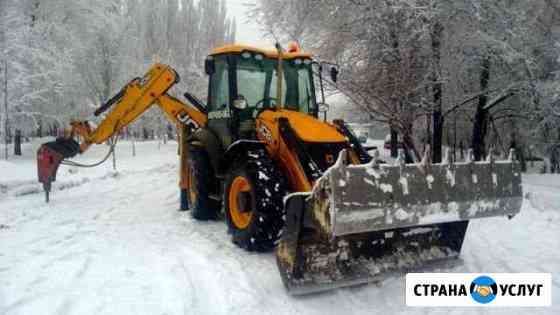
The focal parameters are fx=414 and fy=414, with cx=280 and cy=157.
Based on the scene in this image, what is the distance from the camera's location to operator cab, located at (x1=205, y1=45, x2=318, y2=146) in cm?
566

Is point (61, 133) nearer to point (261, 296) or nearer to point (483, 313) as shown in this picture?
point (261, 296)

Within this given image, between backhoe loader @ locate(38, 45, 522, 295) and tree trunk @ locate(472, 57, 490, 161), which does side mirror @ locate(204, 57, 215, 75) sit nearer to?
backhoe loader @ locate(38, 45, 522, 295)

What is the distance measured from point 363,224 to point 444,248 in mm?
1654

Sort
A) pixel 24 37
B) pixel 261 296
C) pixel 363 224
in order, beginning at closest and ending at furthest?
pixel 363 224, pixel 261 296, pixel 24 37

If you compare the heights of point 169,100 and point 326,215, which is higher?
point 169,100

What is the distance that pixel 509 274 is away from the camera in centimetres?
431

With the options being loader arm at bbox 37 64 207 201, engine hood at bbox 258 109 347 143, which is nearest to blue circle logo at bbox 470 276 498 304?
engine hood at bbox 258 109 347 143

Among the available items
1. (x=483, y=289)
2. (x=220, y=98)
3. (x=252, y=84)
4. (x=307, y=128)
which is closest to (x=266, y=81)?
(x=252, y=84)

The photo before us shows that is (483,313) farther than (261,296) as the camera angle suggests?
No

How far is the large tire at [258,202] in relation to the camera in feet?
14.7

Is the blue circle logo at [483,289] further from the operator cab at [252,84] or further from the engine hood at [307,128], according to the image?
the operator cab at [252,84]

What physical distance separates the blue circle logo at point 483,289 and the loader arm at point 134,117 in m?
4.79

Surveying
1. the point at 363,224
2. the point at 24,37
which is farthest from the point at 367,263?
the point at 24,37

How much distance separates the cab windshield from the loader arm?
5.36 ft
